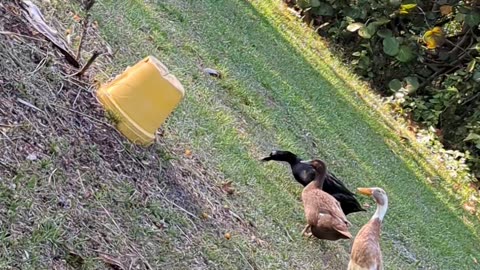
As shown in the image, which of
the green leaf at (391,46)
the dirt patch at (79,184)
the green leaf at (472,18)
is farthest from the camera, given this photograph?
the green leaf at (391,46)

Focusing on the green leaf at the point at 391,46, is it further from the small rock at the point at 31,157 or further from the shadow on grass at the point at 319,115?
the small rock at the point at 31,157

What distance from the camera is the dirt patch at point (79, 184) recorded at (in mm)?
2693

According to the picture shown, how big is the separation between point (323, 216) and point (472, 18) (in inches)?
269

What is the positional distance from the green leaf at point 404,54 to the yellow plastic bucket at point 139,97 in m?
7.58

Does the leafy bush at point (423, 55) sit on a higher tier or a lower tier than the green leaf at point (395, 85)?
higher

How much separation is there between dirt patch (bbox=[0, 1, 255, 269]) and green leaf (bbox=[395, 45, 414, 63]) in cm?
724

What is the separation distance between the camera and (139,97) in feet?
11.5

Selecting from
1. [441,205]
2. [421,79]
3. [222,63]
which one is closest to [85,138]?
[222,63]

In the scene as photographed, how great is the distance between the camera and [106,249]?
2.82 metres

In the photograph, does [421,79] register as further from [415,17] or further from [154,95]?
[154,95]

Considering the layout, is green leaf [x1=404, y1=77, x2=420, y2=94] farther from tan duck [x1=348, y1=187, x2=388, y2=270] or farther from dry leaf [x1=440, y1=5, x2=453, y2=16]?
tan duck [x1=348, y1=187, x2=388, y2=270]

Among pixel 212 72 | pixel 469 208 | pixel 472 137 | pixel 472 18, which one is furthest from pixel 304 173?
pixel 472 18

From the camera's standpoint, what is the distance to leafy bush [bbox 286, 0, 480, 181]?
10.4 metres

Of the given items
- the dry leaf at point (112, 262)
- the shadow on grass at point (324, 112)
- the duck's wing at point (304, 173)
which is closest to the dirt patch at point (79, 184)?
the dry leaf at point (112, 262)
